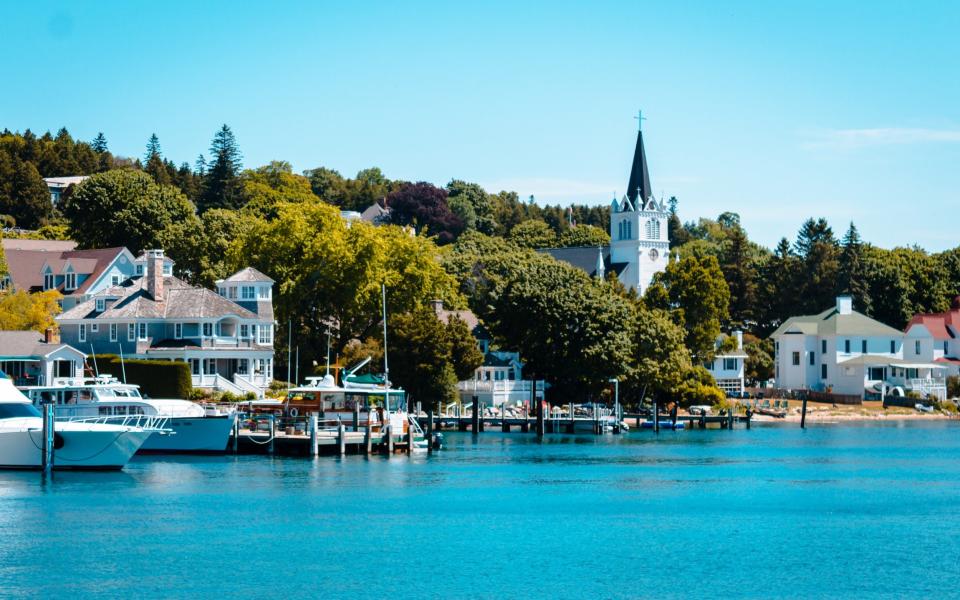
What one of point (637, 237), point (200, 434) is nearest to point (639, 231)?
point (637, 237)

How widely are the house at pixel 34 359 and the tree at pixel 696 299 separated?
1918 inches

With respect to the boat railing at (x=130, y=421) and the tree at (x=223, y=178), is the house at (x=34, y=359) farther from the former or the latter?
the tree at (x=223, y=178)

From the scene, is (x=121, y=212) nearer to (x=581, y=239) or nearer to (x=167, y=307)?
(x=167, y=307)

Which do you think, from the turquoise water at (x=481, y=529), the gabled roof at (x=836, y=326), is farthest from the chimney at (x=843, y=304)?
the turquoise water at (x=481, y=529)

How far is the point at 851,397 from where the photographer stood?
13050 centimetres

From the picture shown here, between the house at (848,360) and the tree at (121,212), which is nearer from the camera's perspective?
the tree at (121,212)

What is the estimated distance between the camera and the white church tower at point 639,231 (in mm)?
158750

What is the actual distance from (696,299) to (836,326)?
25558 millimetres

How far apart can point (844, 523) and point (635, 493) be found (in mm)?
10623

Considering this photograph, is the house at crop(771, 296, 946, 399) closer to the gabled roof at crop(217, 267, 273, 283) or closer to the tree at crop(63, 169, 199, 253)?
the tree at crop(63, 169, 199, 253)

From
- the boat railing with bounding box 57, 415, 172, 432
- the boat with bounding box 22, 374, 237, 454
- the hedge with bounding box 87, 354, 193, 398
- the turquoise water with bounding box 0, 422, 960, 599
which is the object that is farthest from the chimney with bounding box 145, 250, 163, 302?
the turquoise water with bounding box 0, 422, 960, 599

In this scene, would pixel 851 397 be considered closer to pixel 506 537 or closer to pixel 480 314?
pixel 480 314

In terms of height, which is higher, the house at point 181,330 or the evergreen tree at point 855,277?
the evergreen tree at point 855,277

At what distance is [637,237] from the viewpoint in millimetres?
158750
